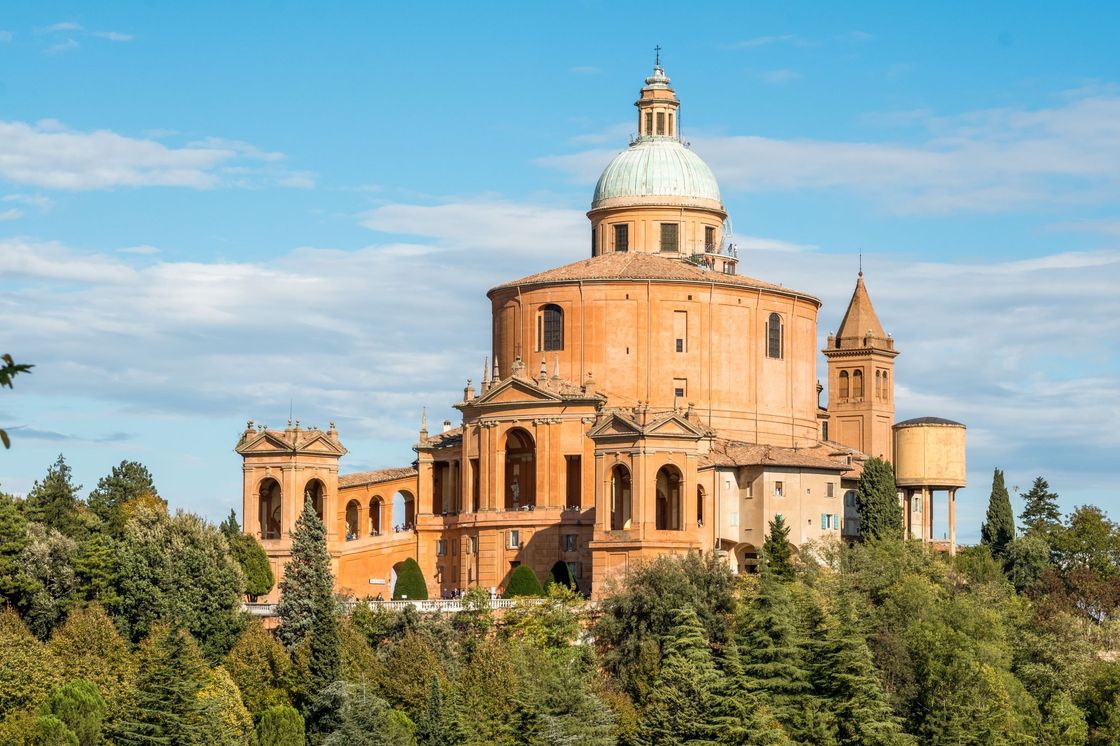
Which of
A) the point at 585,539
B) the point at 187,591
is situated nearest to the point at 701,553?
the point at 585,539

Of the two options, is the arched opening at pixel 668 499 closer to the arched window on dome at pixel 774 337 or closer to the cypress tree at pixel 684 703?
the arched window on dome at pixel 774 337

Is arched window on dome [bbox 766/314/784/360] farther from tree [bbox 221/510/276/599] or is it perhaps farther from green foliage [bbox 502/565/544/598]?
tree [bbox 221/510/276/599]

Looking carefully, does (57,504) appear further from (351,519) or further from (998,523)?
(998,523)

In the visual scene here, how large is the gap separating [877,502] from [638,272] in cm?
1298

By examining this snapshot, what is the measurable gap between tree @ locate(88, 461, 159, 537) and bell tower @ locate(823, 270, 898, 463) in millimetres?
29149

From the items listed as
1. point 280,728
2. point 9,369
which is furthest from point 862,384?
point 9,369

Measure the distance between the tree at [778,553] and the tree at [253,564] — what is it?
57.4 ft

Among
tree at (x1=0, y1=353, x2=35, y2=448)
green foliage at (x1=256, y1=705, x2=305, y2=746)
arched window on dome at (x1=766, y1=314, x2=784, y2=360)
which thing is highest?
arched window on dome at (x1=766, y1=314, x2=784, y2=360)

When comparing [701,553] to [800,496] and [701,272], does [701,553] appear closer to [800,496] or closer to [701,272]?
[800,496]

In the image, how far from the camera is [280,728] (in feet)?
176

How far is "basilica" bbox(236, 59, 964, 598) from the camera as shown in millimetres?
70438

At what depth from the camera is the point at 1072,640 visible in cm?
6338

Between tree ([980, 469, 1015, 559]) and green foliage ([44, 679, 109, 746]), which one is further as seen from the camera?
tree ([980, 469, 1015, 559])

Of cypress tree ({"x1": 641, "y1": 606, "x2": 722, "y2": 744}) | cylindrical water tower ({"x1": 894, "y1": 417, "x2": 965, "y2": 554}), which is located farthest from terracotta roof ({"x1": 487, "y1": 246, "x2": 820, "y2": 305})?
cypress tree ({"x1": 641, "y1": 606, "x2": 722, "y2": 744})
